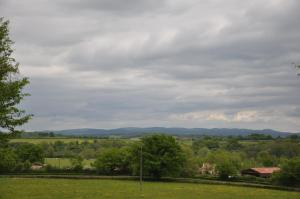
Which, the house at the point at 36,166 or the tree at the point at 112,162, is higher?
the tree at the point at 112,162

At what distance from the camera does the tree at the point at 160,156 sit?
86500 millimetres

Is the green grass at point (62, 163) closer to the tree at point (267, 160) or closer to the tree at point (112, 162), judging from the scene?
the tree at point (112, 162)

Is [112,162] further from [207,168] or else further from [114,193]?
[114,193]

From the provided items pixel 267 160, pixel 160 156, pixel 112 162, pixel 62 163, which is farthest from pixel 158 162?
pixel 267 160

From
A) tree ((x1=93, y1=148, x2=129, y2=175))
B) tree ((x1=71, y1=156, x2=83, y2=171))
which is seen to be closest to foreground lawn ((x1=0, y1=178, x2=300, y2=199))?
tree ((x1=93, y1=148, x2=129, y2=175))

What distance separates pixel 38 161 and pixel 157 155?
3768 cm

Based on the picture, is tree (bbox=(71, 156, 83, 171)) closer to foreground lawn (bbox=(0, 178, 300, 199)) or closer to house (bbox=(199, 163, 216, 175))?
house (bbox=(199, 163, 216, 175))

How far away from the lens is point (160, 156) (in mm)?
87625

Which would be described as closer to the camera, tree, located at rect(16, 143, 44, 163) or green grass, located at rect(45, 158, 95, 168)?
tree, located at rect(16, 143, 44, 163)

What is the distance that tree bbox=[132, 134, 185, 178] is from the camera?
86500mm

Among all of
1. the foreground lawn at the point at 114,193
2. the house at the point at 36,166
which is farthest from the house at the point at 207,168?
the foreground lawn at the point at 114,193

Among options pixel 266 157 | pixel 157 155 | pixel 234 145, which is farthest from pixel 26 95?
pixel 234 145

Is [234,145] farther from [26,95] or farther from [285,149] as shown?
[26,95]

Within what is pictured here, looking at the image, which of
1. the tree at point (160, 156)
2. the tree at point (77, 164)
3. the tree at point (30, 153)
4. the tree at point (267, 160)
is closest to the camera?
the tree at point (160, 156)
